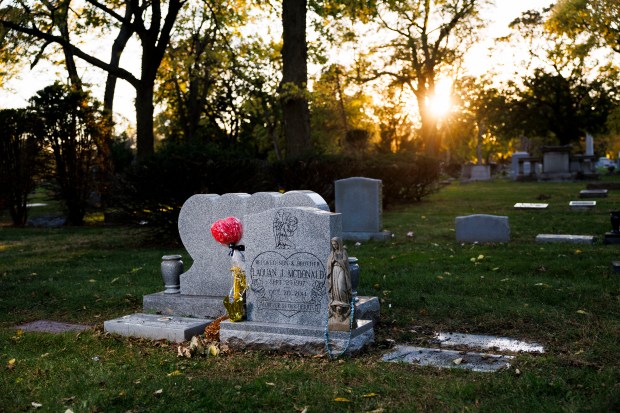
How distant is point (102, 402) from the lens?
5398 millimetres

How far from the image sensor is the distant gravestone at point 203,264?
27.5 ft

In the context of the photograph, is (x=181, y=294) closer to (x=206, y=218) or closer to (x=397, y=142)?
(x=206, y=218)

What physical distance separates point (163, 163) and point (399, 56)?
28.8m

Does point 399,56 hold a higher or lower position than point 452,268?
higher

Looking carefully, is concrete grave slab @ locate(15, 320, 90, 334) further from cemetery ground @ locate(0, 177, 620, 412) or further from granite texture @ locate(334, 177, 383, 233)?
granite texture @ locate(334, 177, 383, 233)

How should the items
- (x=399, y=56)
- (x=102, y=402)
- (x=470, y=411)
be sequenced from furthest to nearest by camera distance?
1. (x=399, y=56)
2. (x=102, y=402)
3. (x=470, y=411)

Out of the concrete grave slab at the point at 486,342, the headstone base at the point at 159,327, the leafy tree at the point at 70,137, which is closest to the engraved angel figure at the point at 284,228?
the headstone base at the point at 159,327

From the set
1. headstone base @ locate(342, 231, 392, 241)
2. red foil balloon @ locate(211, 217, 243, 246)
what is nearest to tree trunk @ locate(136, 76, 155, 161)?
headstone base @ locate(342, 231, 392, 241)

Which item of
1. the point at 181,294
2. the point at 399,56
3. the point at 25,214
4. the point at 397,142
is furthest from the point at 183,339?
the point at 397,142

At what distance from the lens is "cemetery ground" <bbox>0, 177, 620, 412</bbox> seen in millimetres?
5371

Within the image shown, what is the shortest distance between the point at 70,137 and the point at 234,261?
51.3 ft

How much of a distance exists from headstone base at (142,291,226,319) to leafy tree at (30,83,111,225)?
14.1 m

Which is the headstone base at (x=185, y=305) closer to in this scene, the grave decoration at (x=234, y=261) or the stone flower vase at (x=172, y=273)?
the stone flower vase at (x=172, y=273)

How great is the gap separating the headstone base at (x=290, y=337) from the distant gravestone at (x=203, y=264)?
123 cm
